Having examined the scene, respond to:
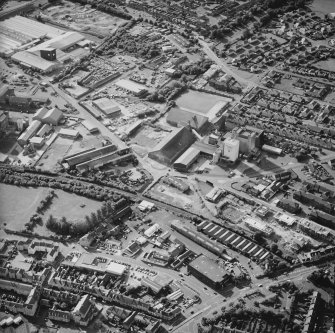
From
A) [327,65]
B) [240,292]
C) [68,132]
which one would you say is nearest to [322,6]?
[327,65]

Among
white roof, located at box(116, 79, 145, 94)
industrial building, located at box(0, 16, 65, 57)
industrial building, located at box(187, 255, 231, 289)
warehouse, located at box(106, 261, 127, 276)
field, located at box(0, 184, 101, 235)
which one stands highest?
industrial building, located at box(187, 255, 231, 289)

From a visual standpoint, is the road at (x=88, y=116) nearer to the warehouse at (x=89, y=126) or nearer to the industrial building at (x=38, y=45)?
the warehouse at (x=89, y=126)

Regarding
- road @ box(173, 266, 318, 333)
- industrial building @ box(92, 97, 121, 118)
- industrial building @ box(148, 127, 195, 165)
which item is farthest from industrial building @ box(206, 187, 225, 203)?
industrial building @ box(92, 97, 121, 118)

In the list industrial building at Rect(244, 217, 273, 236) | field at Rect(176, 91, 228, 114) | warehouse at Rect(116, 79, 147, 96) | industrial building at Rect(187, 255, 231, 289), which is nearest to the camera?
industrial building at Rect(187, 255, 231, 289)

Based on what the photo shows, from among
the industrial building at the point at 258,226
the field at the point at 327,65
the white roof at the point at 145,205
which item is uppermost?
the industrial building at the point at 258,226

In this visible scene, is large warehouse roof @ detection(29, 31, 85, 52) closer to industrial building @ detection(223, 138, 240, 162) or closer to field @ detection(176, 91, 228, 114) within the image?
field @ detection(176, 91, 228, 114)

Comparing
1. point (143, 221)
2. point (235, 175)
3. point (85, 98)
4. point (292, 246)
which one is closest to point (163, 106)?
point (85, 98)

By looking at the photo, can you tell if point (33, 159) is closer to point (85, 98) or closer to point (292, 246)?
point (85, 98)

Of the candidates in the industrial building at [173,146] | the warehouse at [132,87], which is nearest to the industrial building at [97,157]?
the industrial building at [173,146]
